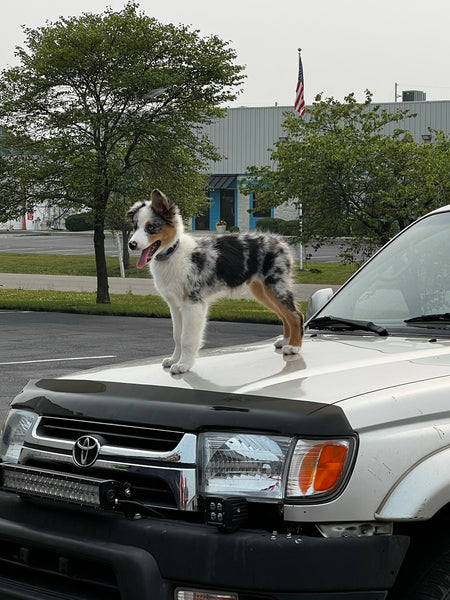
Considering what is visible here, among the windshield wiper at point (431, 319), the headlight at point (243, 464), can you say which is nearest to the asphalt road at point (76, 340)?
the windshield wiper at point (431, 319)

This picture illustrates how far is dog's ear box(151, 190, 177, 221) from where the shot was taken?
5777mm

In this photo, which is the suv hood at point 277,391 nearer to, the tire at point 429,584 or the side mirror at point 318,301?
the tire at point 429,584

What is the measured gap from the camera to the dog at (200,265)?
5324 mm

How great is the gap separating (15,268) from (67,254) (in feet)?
34.7

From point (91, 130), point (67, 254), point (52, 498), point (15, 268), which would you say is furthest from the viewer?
point (67, 254)

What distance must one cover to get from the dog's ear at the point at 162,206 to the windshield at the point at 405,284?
1093 mm

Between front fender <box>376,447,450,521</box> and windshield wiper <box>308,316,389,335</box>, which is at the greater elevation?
windshield wiper <box>308,316,389,335</box>

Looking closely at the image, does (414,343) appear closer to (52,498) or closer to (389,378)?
(389,378)

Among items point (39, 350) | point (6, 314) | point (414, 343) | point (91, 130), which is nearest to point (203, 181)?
point (91, 130)

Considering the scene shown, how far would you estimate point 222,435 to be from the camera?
3.41 metres

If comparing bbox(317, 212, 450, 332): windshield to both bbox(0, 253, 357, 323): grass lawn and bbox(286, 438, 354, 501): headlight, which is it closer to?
bbox(286, 438, 354, 501): headlight

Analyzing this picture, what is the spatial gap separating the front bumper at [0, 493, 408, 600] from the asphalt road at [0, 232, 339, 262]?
146 feet

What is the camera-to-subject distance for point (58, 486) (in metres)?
3.64

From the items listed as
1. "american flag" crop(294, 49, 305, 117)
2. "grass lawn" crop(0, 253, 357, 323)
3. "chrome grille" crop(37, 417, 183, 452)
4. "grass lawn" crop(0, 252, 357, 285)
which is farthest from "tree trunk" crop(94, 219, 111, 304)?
"chrome grille" crop(37, 417, 183, 452)
